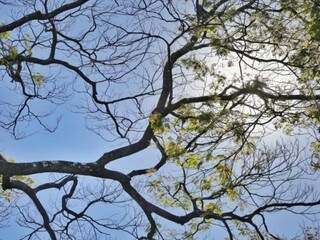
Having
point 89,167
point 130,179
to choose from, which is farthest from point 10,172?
point 130,179

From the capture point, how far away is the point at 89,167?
9.03 m

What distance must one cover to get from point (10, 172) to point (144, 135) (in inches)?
84.1

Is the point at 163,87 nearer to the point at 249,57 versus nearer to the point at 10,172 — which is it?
the point at 249,57

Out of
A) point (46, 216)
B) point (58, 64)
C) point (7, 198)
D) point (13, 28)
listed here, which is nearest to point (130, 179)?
point (46, 216)

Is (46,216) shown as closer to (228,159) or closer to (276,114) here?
(228,159)

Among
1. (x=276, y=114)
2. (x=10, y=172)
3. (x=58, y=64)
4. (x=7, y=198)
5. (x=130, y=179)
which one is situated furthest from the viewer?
(x=7, y=198)

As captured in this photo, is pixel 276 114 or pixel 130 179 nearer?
pixel 276 114

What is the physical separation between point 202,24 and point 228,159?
193 cm

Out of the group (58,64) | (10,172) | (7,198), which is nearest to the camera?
(10,172)

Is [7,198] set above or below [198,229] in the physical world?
above

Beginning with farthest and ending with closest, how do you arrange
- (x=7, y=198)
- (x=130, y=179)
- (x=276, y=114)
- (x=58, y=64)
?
(x=7, y=198)
(x=58, y=64)
(x=130, y=179)
(x=276, y=114)

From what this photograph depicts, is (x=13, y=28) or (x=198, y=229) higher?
(x=13, y=28)

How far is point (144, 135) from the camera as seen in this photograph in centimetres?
962

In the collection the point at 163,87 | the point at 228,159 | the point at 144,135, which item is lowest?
the point at 228,159
